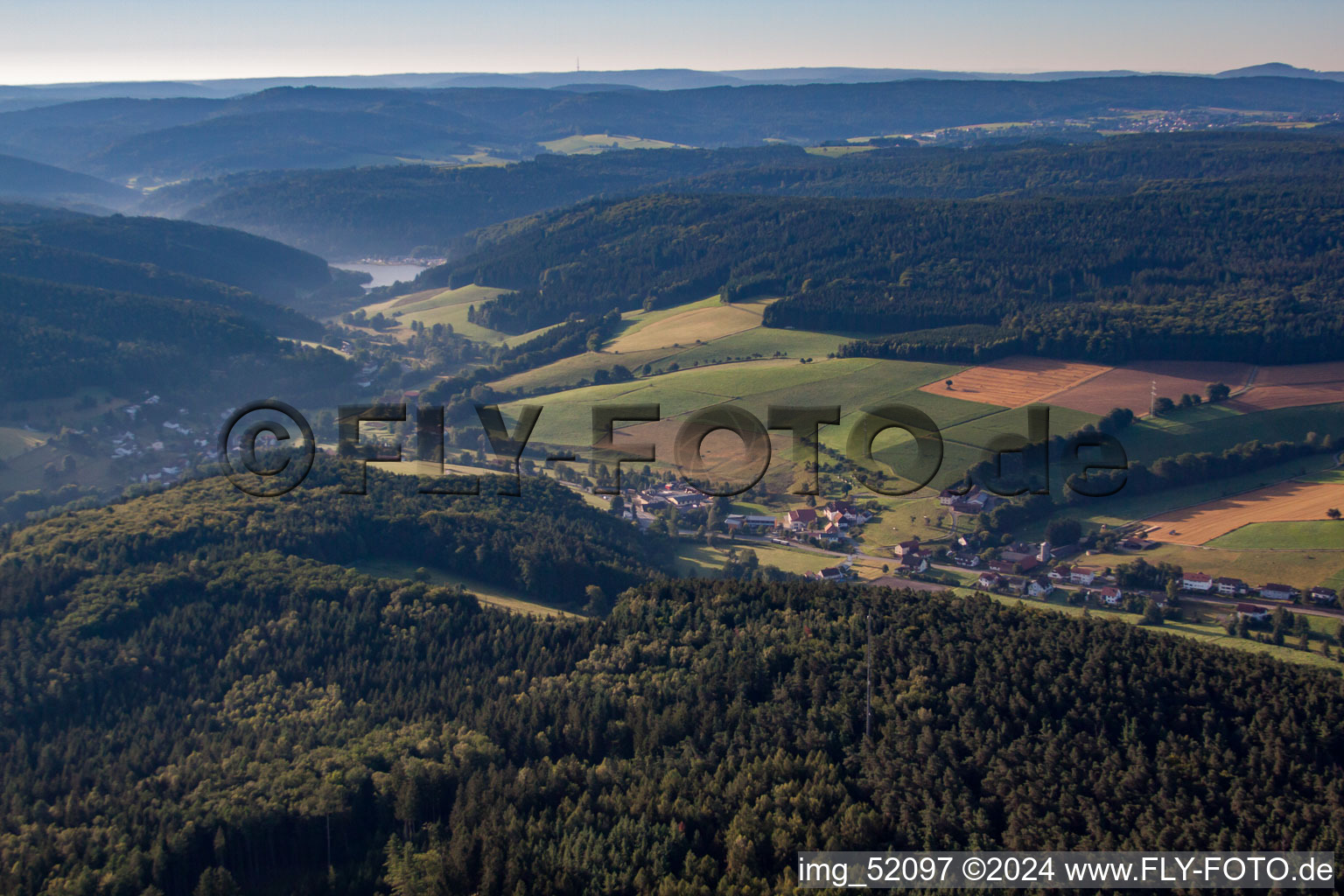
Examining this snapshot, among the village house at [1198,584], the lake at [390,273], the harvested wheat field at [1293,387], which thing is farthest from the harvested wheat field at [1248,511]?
the lake at [390,273]

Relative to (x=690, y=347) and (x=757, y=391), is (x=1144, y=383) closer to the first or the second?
(x=757, y=391)

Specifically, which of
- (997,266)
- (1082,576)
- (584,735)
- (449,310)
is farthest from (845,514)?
(449,310)

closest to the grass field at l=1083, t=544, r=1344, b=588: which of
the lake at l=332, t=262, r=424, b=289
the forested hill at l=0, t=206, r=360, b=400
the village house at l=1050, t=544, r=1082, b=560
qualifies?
the village house at l=1050, t=544, r=1082, b=560

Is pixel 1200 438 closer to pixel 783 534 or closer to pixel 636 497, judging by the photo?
pixel 783 534

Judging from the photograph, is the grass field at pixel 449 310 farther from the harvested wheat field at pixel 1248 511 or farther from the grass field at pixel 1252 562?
the grass field at pixel 1252 562

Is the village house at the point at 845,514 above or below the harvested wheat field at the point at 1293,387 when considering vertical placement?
below

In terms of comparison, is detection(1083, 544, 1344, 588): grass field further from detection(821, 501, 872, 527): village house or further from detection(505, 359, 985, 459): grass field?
detection(505, 359, 985, 459): grass field

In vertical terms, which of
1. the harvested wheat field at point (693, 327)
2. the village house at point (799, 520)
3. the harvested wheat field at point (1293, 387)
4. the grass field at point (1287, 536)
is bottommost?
the village house at point (799, 520)
